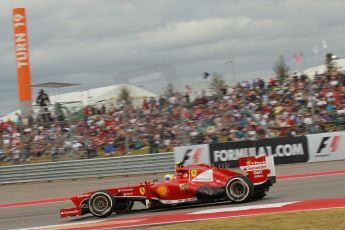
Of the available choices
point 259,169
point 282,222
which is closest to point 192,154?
point 259,169

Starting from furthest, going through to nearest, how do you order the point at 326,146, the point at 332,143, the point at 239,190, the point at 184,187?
the point at 326,146 → the point at 332,143 → the point at 184,187 → the point at 239,190

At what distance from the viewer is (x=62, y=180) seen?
23.7 meters

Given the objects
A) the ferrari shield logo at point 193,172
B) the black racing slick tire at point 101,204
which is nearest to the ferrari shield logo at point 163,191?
the ferrari shield logo at point 193,172

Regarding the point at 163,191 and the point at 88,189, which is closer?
the point at 163,191

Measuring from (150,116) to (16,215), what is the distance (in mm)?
8901

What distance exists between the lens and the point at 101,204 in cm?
1151

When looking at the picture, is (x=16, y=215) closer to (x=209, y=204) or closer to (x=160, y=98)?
(x=209, y=204)

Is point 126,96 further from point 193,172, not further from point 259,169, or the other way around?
point 259,169

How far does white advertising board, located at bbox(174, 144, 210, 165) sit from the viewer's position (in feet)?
72.8

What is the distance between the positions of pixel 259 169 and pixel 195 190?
121 centimetres

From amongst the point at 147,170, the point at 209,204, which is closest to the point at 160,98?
the point at 147,170

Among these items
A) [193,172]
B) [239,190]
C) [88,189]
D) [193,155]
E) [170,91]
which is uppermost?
[170,91]

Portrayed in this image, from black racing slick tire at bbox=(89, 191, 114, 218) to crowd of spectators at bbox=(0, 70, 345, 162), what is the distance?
33.2 feet

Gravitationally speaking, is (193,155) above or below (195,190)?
above
